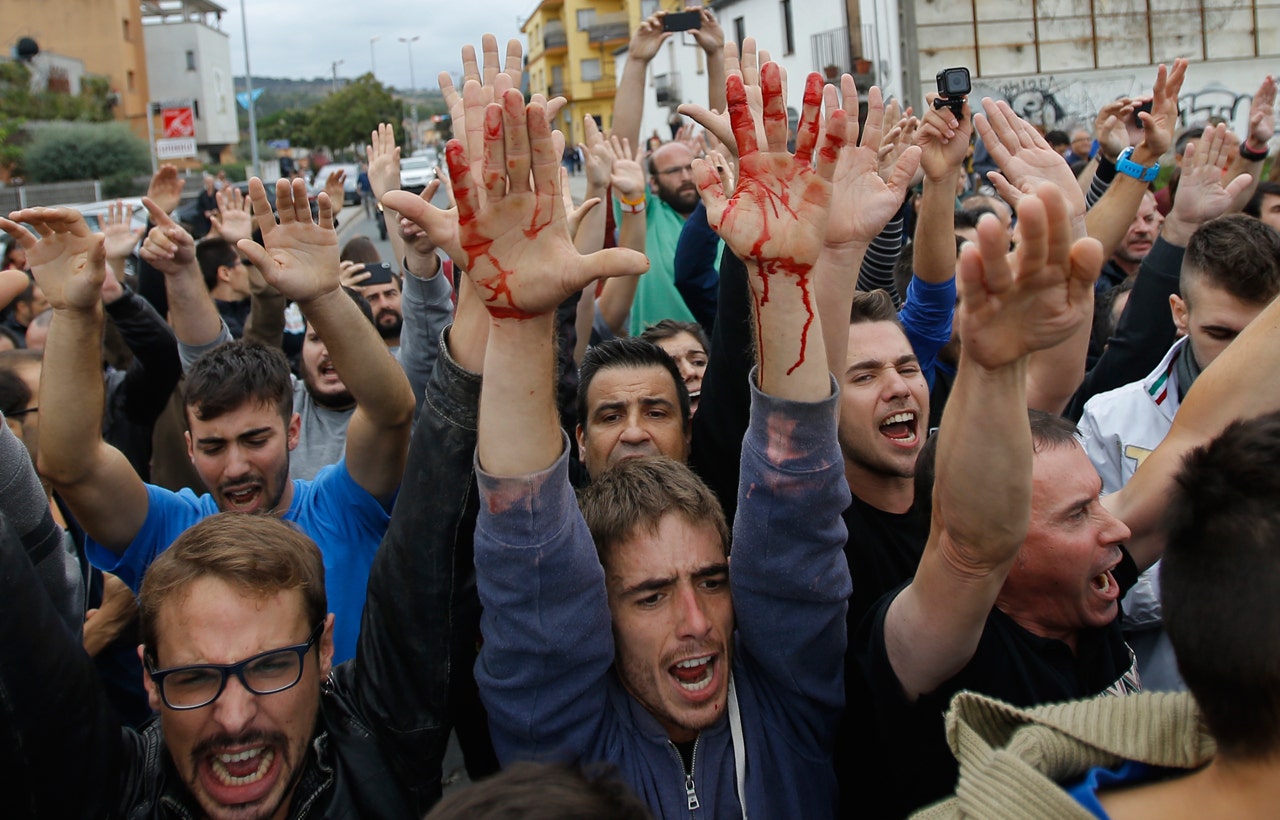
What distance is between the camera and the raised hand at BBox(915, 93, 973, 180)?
3.11 m

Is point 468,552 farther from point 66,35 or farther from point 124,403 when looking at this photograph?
point 66,35

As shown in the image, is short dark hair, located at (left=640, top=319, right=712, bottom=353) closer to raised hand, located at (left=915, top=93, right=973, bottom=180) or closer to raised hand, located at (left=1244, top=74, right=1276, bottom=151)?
raised hand, located at (left=915, top=93, right=973, bottom=180)

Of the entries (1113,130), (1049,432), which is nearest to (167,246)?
(1049,432)

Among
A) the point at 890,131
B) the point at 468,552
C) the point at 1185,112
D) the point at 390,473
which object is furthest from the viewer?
the point at 1185,112

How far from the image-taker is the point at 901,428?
287 centimetres

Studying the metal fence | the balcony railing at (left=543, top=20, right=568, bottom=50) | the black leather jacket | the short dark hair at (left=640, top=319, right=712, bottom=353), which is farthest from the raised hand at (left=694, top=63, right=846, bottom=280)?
the balcony railing at (left=543, top=20, right=568, bottom=50)

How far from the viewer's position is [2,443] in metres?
2.02

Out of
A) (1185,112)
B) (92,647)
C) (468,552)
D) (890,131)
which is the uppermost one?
(1185,112)

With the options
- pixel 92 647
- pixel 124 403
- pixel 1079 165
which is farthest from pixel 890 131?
pixel 1079 165

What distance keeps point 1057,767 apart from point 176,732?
1489 mm

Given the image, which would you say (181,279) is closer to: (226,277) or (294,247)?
(294,247)

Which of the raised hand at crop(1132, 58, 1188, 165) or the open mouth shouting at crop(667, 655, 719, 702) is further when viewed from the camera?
the raised hand at crop(1132, 58, 1188, 165)

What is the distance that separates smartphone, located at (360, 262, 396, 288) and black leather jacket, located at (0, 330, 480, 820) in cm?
355

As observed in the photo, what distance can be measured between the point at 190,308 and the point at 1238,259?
3.71 meters
